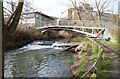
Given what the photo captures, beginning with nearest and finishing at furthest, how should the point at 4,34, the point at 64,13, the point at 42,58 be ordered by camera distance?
the point at 4,34, the point at 64,13, the point at 42,58

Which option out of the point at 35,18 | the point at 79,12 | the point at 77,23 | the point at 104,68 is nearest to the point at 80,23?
the point at 77,23

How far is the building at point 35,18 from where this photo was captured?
332cm

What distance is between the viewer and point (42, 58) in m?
4.50

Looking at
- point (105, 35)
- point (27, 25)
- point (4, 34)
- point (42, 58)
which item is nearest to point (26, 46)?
point (42, 58)

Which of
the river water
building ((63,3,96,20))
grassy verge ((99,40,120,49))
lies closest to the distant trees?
building ((63,3,96,20))

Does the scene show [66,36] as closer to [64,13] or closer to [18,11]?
[64,13]

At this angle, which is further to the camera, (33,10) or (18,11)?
(33,10)

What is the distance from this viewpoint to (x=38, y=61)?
14.2 ft

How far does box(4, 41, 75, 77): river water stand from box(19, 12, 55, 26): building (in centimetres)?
82

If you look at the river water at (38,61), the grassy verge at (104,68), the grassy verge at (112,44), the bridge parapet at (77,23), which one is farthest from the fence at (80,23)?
the river water at (38,61)

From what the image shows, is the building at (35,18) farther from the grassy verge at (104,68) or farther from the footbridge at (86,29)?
the grassy verge at (104,68)

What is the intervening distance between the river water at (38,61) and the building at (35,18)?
82cm

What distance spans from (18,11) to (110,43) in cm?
169

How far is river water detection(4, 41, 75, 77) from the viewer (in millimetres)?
3650
